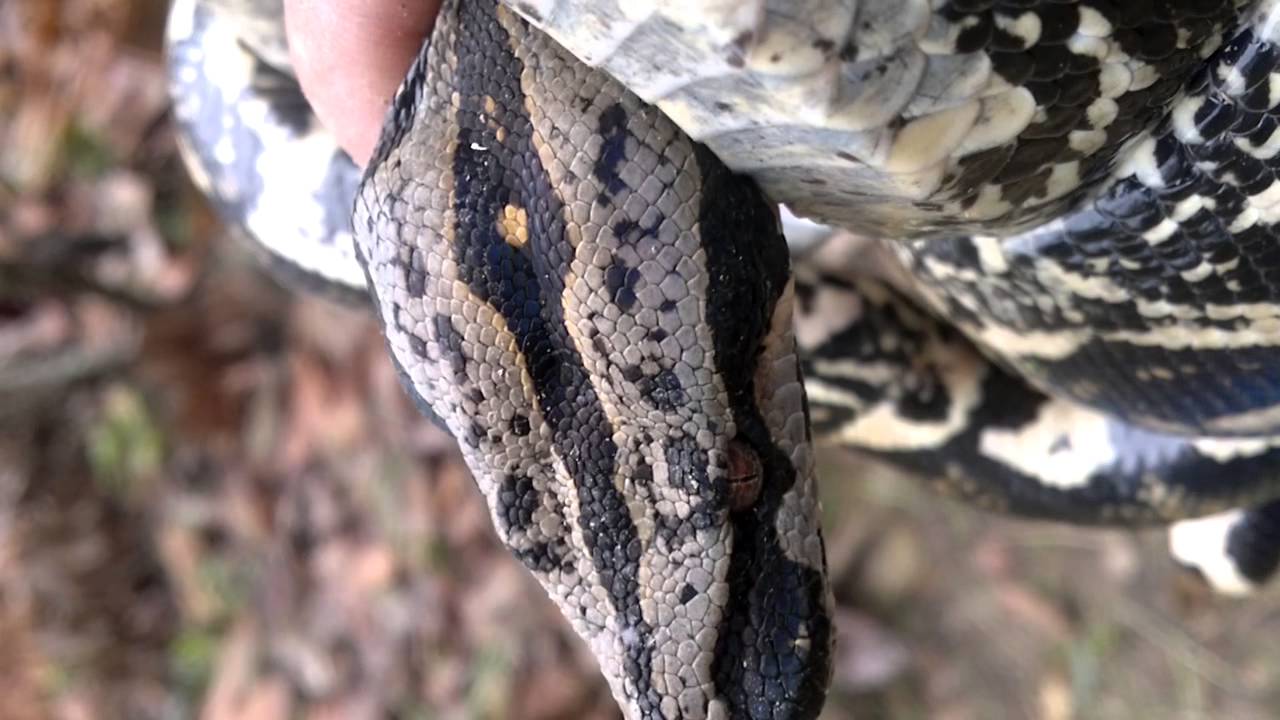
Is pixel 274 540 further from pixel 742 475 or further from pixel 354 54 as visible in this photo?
pixel 742 475

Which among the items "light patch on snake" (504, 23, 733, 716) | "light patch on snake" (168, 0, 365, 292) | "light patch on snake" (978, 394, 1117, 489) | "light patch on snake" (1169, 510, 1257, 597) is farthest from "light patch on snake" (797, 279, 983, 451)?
"light patch on snake" (504, 23, 733, 716)

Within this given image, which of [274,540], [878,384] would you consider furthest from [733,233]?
[274,540]

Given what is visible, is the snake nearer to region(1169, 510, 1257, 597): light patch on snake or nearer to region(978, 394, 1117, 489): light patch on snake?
region(978, 394, 1117, 489): light patch on snake

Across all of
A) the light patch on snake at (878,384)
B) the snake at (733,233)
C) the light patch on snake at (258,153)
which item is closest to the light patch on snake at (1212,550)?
the light patch on snake at (878,384)

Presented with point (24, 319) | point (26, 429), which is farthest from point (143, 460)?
point (24, 319)

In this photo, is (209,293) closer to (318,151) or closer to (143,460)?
(143,460)

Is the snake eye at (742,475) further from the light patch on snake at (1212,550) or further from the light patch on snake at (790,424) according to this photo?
the light patch on snake at (1212,550)

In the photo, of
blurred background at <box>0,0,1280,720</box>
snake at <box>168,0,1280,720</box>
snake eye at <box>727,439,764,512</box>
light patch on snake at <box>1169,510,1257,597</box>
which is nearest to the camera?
snake at <box>168,0,1280,720</box>

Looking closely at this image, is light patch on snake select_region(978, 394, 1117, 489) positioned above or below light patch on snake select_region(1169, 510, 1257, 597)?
above
